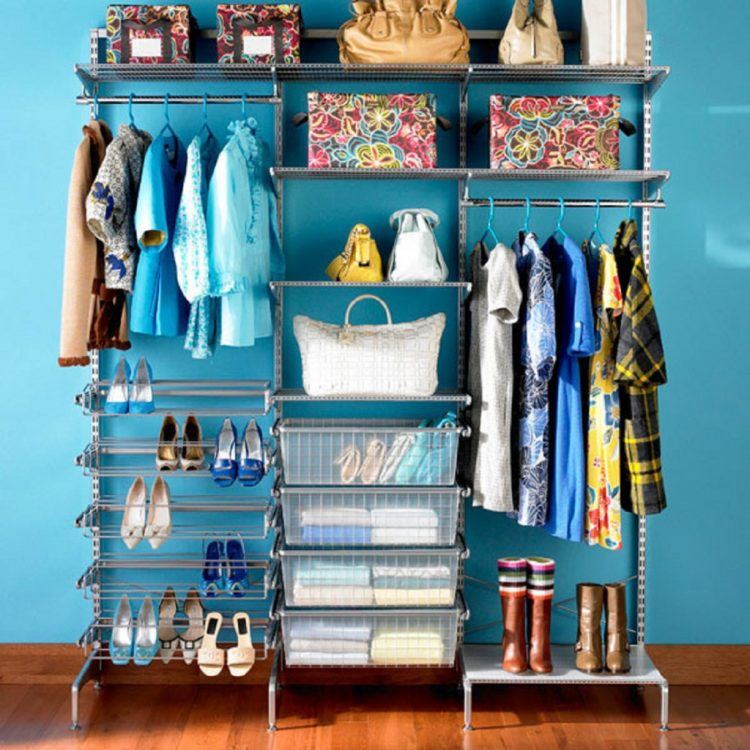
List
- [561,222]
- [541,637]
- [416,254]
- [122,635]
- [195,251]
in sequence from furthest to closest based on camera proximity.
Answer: [561,222] < [122,635] < [541,637] < [416,254] < [195,251]

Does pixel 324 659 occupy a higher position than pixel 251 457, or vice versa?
pixel 251 457

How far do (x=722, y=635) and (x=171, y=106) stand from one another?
2812 mm

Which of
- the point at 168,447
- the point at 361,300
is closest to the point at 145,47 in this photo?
the point at 361,300

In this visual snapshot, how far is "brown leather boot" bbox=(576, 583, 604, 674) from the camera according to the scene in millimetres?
3062

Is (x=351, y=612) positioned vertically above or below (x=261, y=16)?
below

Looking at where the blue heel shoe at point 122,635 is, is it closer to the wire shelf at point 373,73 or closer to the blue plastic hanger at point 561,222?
the wire shelf at point 373,73

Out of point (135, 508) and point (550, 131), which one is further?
point (135, 508)

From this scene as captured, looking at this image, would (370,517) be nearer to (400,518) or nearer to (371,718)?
(400,518)

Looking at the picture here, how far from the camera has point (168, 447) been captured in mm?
3207

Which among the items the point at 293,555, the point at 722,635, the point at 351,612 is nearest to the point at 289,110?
the point at 293,555

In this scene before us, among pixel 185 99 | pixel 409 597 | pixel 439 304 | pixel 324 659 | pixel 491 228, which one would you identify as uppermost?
pixel 185 99

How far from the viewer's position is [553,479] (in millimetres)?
3014

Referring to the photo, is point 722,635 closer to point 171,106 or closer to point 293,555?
point 293,555

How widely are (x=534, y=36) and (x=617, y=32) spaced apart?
278mm
